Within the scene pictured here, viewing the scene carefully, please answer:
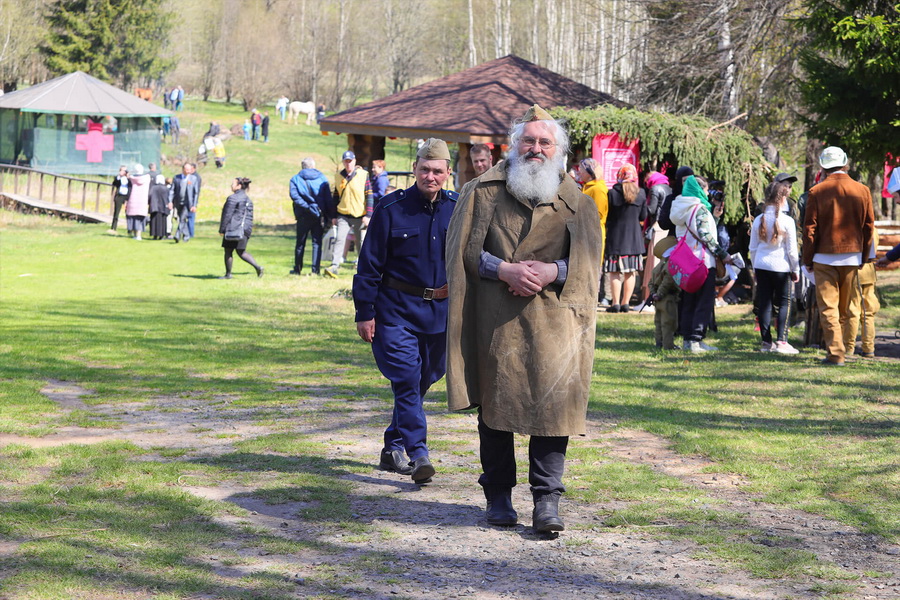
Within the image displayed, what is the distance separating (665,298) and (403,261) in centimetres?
576

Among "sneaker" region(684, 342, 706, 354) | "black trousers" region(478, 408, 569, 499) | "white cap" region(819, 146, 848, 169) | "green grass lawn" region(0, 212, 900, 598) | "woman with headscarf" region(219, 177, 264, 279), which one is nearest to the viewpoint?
"green grass lawn" region(0, 212, 900, 598)

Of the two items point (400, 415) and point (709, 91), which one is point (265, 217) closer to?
point (709, 91)

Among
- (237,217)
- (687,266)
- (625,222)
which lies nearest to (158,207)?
(237,217)

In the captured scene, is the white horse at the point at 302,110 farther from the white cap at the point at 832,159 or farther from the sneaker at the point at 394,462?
the sneaker at the point at 394,462

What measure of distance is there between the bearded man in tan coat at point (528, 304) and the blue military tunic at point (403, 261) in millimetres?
873

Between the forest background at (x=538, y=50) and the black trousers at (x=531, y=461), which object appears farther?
the forest background at (x=538, y=50)

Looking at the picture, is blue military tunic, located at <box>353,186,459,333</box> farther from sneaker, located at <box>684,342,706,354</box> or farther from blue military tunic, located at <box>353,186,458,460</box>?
sneaker, located at <box>684,342,706,354</box>

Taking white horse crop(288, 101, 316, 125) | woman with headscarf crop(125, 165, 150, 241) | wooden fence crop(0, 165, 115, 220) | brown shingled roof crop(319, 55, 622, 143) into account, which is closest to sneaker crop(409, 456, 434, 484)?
brown shingled roof crop(319, 55, 622, 143)

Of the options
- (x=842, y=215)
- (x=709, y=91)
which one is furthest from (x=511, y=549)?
(x=709, y=91)

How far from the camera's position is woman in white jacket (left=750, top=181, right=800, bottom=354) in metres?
11.0

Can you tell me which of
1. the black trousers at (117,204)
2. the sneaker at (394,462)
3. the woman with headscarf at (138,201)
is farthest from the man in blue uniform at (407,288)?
the black trousers at (117,204)

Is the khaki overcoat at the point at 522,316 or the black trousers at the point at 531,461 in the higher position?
the khaki overcoat at the point at 522,316

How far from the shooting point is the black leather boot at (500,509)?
5.37m

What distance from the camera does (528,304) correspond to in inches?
203
